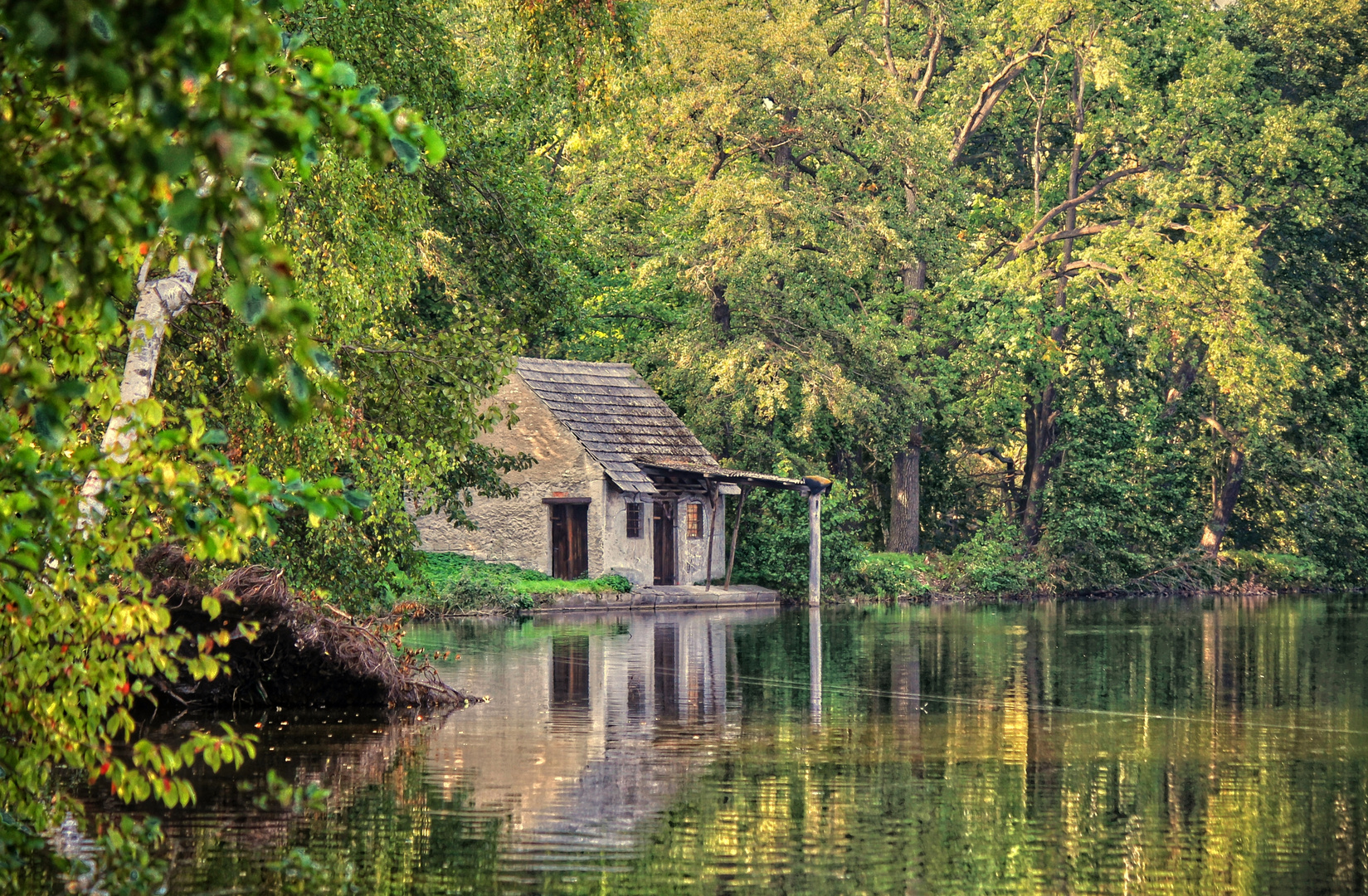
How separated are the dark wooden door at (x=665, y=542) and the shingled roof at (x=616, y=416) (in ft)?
4.58

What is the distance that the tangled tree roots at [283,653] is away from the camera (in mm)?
19656

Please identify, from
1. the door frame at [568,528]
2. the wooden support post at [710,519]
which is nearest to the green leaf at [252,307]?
the door frame at [568,528]

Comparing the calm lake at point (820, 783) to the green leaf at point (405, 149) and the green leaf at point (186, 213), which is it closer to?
the green leaf at point (405, 149)

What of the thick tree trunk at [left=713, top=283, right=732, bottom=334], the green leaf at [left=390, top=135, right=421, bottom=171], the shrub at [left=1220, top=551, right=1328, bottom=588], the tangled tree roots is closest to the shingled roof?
the thick tree trunk at [left=713, top=283, right=732, bottom=334]

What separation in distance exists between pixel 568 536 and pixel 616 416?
11.4 feet

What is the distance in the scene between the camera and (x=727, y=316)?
52719 millimetres

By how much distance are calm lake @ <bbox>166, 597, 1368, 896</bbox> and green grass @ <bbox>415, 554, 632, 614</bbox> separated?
13.8 meters

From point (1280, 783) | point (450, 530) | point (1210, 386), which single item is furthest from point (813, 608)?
point (1280, 783)

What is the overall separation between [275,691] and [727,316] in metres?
32.8

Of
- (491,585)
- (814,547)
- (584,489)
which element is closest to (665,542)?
(584,489)

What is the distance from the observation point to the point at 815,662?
2862cm

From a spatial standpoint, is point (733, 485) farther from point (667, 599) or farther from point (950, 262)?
point (950, 262)

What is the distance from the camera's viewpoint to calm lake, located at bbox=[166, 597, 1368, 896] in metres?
11.7

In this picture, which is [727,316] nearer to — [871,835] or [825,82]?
[825,82]
